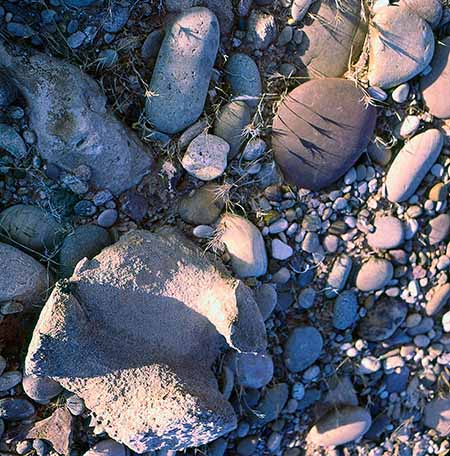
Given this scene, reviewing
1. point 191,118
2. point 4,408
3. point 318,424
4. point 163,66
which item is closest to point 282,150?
point 191,118

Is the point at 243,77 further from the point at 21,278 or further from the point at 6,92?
the point at 21,278

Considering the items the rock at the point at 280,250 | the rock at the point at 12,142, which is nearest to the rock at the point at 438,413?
the rock at the point at 280,250

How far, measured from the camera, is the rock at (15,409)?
2590mm

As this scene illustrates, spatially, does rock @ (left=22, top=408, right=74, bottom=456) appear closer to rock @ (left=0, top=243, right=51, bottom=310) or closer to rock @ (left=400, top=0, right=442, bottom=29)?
rock @ (left=0, top=243, right=51, bottom=310)

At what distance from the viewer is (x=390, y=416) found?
3.15 m

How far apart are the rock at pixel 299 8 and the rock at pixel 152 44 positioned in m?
0.62

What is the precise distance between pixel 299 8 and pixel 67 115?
116cm

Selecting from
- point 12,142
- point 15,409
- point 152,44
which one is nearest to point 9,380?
point 15,409

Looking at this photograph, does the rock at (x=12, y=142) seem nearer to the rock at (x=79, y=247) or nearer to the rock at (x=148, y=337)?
the rock at (x=79, y=247)

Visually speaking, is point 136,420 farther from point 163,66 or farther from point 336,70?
point 336,70

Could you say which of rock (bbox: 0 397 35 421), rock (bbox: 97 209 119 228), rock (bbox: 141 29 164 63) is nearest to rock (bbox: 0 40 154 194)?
rock (bbox: 97 209 119 228)

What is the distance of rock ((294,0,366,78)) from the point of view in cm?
262

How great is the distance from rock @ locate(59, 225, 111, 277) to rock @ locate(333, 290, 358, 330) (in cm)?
123

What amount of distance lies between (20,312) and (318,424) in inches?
65.3
